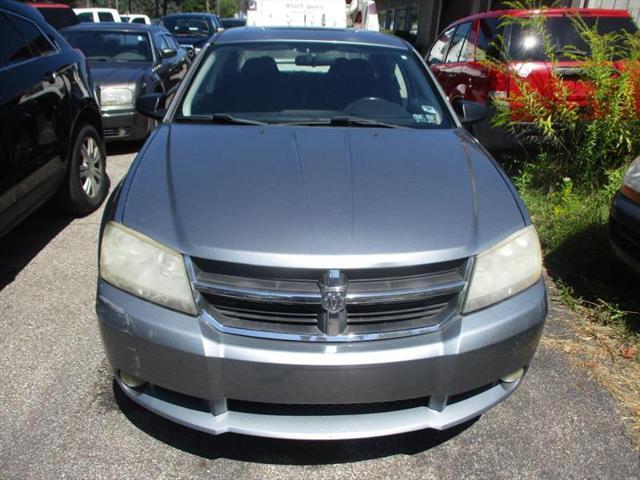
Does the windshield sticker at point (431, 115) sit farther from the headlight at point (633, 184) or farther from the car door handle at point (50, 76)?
the car door handle at point (50, 76)

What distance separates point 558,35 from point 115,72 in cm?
516

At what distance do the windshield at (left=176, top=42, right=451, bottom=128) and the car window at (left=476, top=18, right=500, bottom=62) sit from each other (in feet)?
10.0

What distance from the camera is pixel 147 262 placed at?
1.92 metres

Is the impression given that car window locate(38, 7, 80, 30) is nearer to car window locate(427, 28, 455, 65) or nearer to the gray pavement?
car window locate(427, 28, 455, 65)

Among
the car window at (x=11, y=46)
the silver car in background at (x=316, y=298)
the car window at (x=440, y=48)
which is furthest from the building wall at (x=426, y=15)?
the silver car in background at (x=316, y=298)

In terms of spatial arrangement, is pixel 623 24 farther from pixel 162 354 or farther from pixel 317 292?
pixel 162 354

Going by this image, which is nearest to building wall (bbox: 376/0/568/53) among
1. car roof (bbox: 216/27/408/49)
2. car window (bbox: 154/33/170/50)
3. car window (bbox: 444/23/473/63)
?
car window (bbox: 444/23/473/63)

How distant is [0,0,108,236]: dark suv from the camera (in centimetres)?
336

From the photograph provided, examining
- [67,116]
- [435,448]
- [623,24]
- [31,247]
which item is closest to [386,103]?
[435,448]

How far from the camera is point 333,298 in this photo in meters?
1.81

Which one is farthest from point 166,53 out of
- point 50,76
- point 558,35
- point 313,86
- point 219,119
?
point 219,119

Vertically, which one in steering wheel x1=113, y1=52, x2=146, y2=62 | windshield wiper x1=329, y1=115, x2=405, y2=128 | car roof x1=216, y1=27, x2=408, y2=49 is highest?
car roof x1=216, y1=27, x2=408, y2=49

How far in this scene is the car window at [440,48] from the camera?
8406 millimetres

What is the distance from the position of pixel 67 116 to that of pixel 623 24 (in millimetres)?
5812
